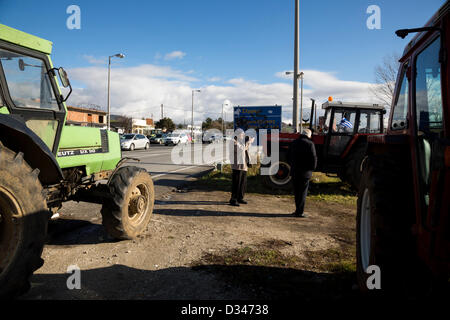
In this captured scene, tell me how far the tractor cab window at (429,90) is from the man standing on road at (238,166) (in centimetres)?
479

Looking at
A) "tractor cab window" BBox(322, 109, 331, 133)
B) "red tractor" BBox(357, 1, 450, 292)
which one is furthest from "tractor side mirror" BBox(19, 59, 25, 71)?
"tractor cab window" BBox(322, 109, 331, 133)

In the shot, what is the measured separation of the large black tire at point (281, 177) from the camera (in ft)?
29.7

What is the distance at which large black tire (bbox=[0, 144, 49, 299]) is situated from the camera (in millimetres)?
2477

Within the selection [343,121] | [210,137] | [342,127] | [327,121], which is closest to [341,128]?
[342,127]

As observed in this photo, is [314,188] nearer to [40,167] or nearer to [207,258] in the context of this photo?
[207,258]

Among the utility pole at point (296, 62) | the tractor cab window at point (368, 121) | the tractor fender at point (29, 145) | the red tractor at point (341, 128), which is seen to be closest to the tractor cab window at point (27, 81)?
the tractor fender at point (29, 145)

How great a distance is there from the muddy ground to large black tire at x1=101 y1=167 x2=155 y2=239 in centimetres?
20

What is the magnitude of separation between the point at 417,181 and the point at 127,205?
3.60 m

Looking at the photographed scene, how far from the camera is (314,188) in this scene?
9.13 m

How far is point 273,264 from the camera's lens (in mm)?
3924

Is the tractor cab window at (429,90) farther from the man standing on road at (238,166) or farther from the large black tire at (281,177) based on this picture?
the large black tire at (281,177)

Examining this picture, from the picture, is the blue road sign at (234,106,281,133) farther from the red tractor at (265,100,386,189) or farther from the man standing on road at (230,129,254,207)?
the man standing on road at (230,129,254,207)
